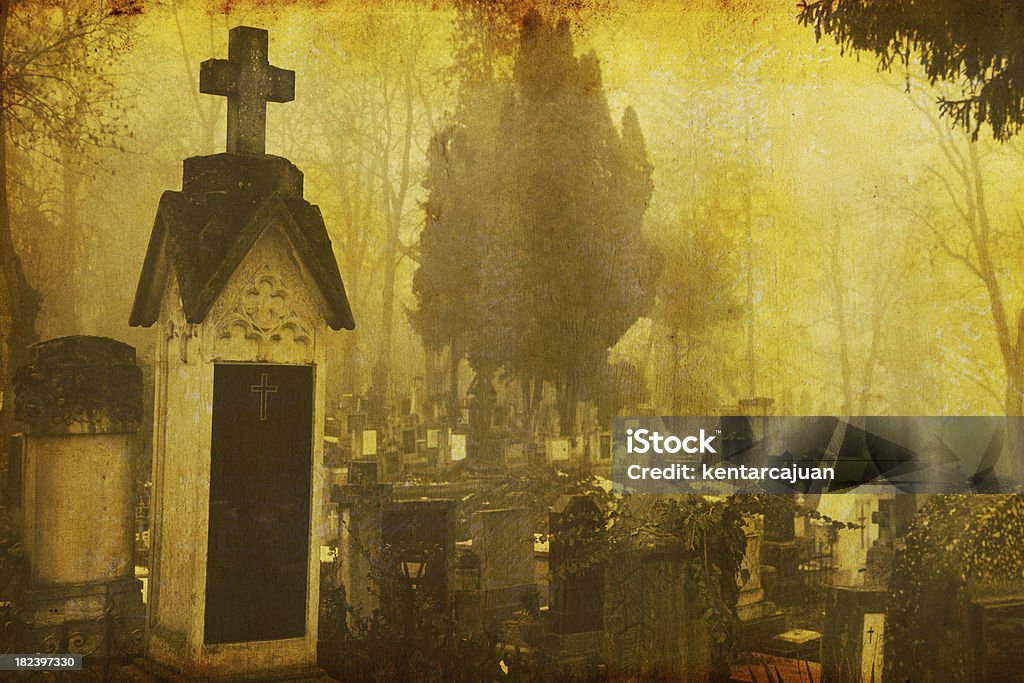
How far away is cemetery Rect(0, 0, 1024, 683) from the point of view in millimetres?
4355

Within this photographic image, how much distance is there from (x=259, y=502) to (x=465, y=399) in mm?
1056

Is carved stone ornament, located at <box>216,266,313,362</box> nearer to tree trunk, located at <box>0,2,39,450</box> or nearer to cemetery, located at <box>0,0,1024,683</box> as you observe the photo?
cemetery, located at <box>0,0,1024,683</box>

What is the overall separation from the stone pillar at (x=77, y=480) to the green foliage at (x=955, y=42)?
3.77m

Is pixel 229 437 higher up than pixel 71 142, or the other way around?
pixel 71 142

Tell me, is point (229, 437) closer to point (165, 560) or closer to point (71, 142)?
point (165, 560)

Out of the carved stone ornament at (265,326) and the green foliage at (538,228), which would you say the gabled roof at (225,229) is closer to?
the carved stone ornament at (265,326)

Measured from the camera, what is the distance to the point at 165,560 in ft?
14.1

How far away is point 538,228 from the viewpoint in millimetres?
4609

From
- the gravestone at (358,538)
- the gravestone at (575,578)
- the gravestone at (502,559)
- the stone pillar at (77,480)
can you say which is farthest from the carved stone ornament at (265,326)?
the gravestone at (575,578)

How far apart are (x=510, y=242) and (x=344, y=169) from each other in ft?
2.83

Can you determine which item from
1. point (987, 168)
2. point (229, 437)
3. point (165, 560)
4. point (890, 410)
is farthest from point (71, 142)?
point (987, 168)

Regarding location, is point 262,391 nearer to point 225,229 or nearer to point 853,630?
point 225,229

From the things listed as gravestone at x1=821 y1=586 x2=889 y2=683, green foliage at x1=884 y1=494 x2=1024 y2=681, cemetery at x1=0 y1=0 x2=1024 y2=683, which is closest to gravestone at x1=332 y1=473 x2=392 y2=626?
cemetery at x1=0 y1=0 x2=1024 y2=683

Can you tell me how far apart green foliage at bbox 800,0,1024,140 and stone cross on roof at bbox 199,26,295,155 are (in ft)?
8.43
